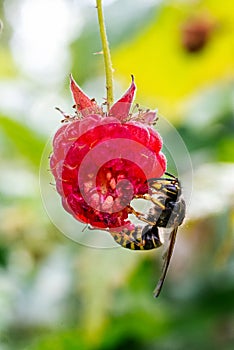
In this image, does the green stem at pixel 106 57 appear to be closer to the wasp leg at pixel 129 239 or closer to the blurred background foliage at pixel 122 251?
the wasp leg at pixel 129 239

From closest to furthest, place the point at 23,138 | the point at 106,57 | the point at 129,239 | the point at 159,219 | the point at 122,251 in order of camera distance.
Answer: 1. the point at 106,57
2. the point at 129,239
3. the point at 159,219
4. the point at 122,251
5. the point at 23,138

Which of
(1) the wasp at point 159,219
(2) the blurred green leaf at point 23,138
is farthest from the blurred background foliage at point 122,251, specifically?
(1) the wasp at point 159,219

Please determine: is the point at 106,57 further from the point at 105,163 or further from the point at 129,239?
the point at 129,239

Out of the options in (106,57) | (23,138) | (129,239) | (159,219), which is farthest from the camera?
(23,138)

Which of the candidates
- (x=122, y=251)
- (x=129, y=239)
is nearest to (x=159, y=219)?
(x=129, y=239)

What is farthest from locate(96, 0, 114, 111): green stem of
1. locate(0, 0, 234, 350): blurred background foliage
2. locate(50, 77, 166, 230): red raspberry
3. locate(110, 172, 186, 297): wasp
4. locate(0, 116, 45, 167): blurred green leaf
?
locate(0, 116, 45, 167): blurred green leaf

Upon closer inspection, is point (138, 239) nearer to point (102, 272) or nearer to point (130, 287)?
point (102, 272)

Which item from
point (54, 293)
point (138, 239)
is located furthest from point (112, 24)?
point (138, 239)
